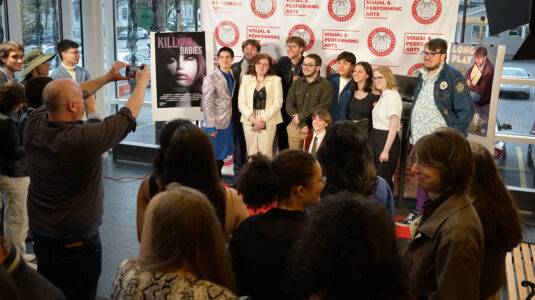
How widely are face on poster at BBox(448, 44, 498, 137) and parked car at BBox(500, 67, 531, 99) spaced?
2.63 ft

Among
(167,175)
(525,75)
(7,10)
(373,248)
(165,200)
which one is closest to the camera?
(373,248)

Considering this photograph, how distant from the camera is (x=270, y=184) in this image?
2.12 metres

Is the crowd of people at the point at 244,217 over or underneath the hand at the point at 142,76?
underneath

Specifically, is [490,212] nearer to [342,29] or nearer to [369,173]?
[369,173]

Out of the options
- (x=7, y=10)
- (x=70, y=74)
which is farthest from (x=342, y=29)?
(x=7, y=10)

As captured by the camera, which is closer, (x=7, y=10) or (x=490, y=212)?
(x=490, y=212)

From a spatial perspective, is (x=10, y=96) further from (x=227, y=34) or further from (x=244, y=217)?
(x=227, y=34)

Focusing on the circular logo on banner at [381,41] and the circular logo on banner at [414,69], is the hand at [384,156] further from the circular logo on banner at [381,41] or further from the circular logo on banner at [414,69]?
the circular logo on banner at [381,41]

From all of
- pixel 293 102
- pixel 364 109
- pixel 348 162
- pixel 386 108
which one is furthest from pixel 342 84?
pixel 348 162

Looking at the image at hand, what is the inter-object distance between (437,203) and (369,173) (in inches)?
22.5

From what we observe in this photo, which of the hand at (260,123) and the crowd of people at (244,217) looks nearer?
the crowd of people at (244,217)

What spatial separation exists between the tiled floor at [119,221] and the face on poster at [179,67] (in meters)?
1.11

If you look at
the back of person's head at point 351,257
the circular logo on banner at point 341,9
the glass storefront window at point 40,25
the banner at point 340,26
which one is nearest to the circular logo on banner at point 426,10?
the banner at point 340,26

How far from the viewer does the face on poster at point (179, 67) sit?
6.43 meters
